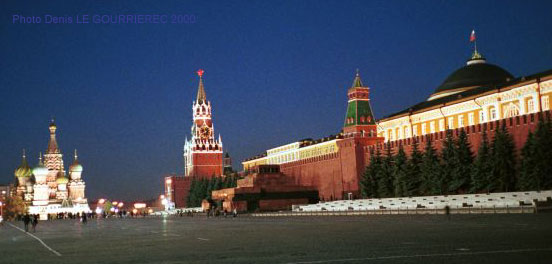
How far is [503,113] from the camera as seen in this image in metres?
40.2

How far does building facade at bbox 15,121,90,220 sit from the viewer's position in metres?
88.1

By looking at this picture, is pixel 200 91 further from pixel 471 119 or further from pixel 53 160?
pixel 471 119

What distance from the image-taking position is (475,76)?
169ft

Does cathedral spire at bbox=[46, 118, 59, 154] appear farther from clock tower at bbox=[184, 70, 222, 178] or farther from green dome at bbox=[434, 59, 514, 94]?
green dome at bbox=[434, 59, 514, 94]

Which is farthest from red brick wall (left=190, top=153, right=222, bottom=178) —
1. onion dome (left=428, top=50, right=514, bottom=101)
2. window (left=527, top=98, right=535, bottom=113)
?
window (left=527, top=98, right=535, bottom=113)

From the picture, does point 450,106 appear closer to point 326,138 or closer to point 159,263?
point 326,138

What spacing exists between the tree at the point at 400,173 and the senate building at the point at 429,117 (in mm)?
1503

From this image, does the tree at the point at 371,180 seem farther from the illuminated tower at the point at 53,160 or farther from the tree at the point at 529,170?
the illuminated tower at the point at 53,160

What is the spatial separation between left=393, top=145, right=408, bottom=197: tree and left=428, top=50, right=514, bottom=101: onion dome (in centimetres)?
1368

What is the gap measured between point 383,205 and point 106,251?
1015 inches

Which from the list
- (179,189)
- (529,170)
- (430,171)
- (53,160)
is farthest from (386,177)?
(53,160)

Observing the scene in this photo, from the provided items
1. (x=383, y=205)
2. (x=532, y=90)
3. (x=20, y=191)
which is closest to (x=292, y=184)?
(x=383, y=205)

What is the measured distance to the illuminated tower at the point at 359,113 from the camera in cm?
5084

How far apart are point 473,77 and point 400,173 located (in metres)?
16.3
